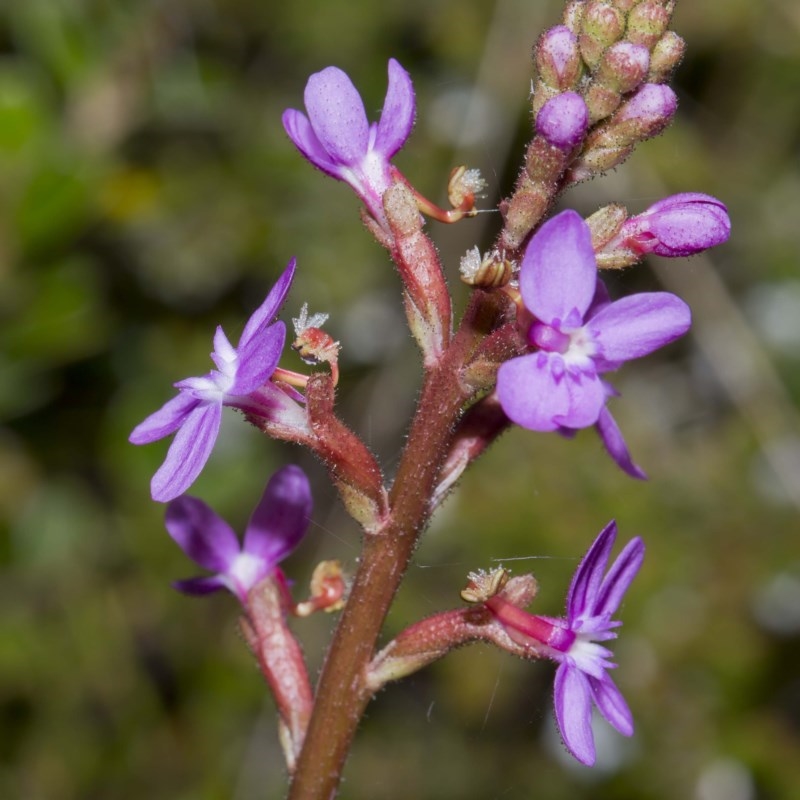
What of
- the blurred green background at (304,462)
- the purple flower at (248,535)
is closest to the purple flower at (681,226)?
the purple flower at (248,535)

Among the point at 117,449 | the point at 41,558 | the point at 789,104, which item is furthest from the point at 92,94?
the point at 789,104

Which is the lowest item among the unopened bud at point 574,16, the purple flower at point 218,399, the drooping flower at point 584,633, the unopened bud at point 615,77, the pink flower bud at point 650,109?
the drooping flower at point 584,633

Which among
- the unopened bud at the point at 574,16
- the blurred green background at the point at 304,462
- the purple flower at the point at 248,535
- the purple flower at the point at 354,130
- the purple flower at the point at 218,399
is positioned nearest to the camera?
the purple flower at the point at 218,399

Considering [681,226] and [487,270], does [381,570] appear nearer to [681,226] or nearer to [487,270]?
[487,270]

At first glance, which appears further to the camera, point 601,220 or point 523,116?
point 523,116

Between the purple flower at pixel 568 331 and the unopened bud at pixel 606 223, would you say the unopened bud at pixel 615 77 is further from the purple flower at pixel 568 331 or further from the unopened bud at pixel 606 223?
the purple flower at pixel 568 331

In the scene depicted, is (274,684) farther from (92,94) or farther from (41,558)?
(92,94)
